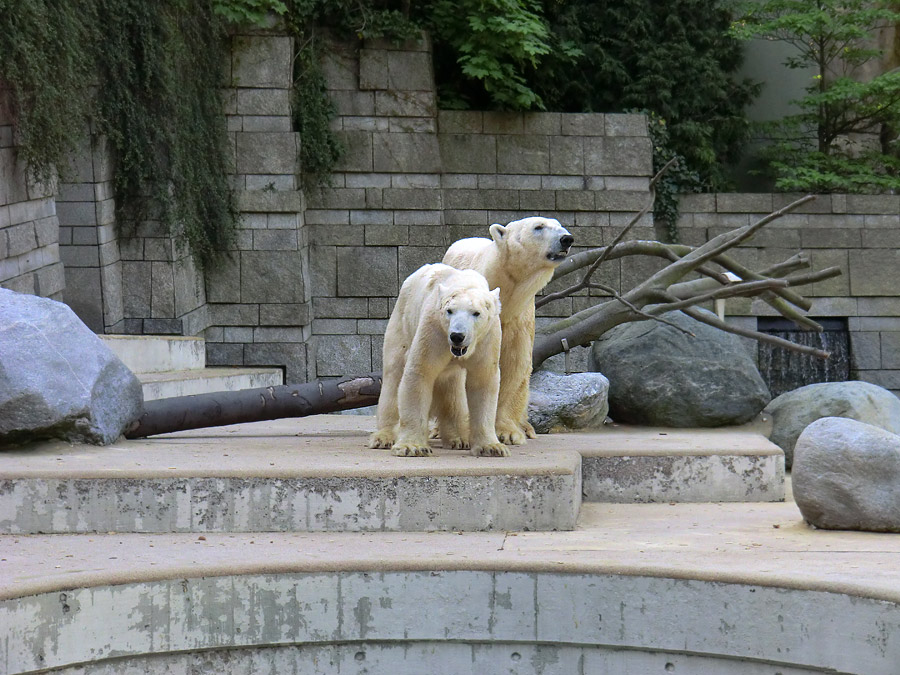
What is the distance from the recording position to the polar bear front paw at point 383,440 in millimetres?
5508

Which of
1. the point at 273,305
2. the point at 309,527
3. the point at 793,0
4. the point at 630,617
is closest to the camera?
the point at 630,617

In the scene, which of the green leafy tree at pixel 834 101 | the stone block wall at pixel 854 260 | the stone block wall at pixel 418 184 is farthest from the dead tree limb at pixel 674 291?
the green leafy tree at pixel 834 101

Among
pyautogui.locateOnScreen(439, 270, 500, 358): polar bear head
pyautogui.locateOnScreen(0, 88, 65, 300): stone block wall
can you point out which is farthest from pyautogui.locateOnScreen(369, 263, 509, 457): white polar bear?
pyautogui.locateOnScreen(0, 88, 65, 300): stone block wall

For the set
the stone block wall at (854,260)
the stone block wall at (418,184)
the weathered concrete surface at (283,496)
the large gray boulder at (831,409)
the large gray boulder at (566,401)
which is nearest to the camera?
the weathered concrete surface at (283,496)

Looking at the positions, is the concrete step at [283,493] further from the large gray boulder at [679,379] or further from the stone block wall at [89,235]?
the stone block wall at [89,235]

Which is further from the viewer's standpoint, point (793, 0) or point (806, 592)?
point (793, 0)

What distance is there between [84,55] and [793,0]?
315 inches

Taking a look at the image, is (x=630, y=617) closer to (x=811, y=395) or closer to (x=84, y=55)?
(x=811, y=395)

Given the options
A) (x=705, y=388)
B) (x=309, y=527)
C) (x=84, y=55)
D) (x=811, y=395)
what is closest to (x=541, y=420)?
(x=705, y=388)

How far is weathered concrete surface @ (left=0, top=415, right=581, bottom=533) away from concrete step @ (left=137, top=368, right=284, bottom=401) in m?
2.43

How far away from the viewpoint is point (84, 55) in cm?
832

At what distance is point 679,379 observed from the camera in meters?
7.62

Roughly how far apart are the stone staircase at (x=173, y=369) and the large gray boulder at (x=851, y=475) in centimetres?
449

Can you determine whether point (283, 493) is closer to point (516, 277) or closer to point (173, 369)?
point (516, 277)
